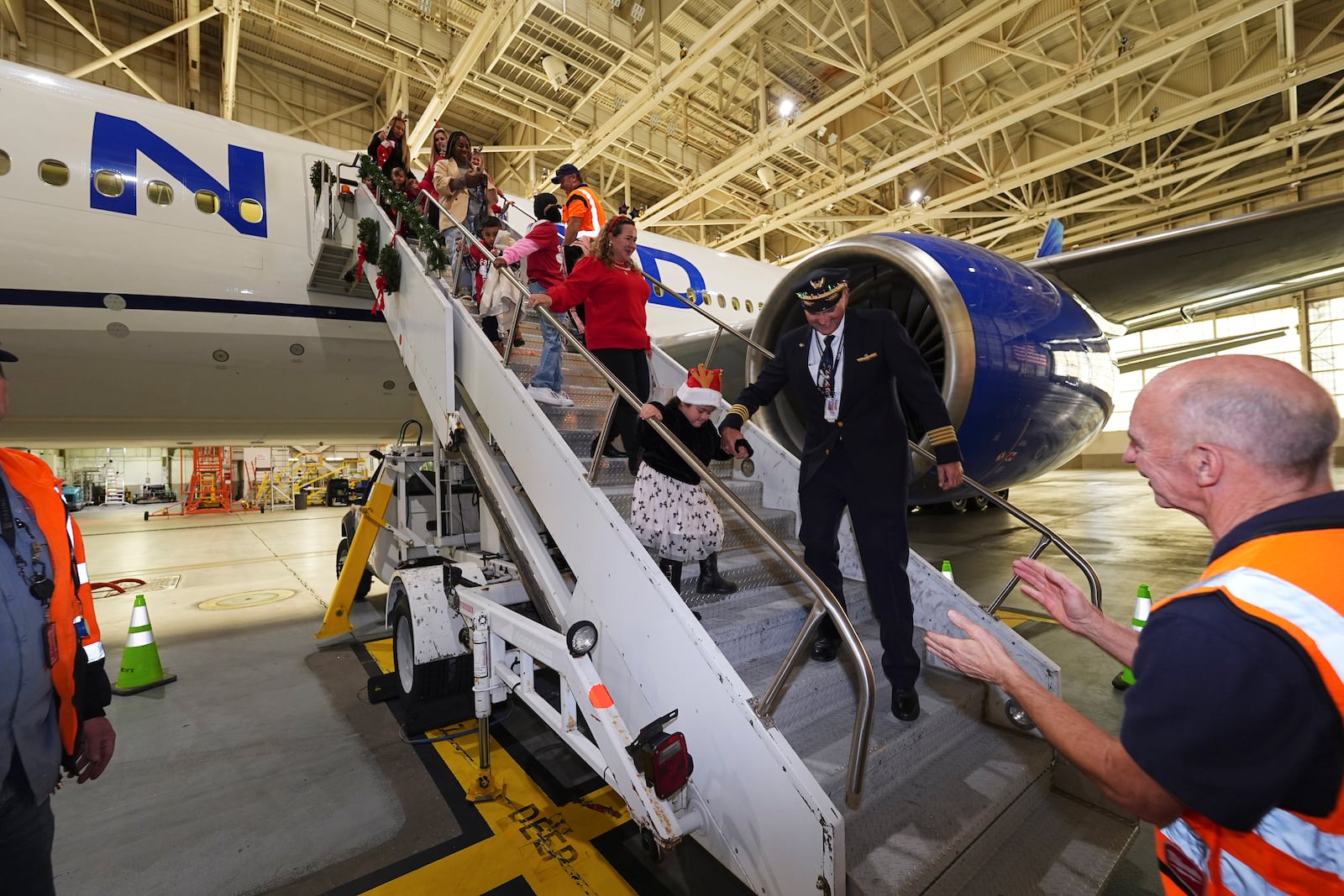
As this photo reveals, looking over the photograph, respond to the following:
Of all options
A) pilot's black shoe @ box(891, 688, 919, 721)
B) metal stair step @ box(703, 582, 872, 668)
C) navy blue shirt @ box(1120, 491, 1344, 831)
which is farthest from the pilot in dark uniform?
navy blue shirt @ box(1120, 491, 1344, 831)

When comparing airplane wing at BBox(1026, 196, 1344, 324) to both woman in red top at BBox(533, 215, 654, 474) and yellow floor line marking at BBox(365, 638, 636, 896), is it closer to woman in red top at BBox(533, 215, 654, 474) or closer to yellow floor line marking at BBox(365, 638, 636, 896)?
woman in red top at BBox(533, 215, 654, 474)

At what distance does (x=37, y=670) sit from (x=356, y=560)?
11.6ft

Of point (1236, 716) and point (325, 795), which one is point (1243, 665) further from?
point (325, 795)

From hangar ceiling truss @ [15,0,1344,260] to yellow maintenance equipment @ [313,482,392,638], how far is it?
20.9 feet

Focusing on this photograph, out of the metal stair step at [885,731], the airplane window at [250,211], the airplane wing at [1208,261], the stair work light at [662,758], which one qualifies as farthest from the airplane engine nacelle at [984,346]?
the airplane window at [250,211]

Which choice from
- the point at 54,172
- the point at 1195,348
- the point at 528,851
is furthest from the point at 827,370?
the point at 1195,348

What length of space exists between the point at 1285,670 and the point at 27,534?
202 cm

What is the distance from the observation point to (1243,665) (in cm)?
64

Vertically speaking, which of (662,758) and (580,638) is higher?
(580,638)

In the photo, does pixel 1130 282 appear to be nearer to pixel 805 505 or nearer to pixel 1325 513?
pixel 805 505

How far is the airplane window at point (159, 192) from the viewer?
4.16m

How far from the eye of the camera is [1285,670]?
630 millimetres

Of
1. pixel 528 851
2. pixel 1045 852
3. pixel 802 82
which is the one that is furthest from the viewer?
pixel 802 82

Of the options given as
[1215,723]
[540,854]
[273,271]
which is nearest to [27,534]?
[540,854]
